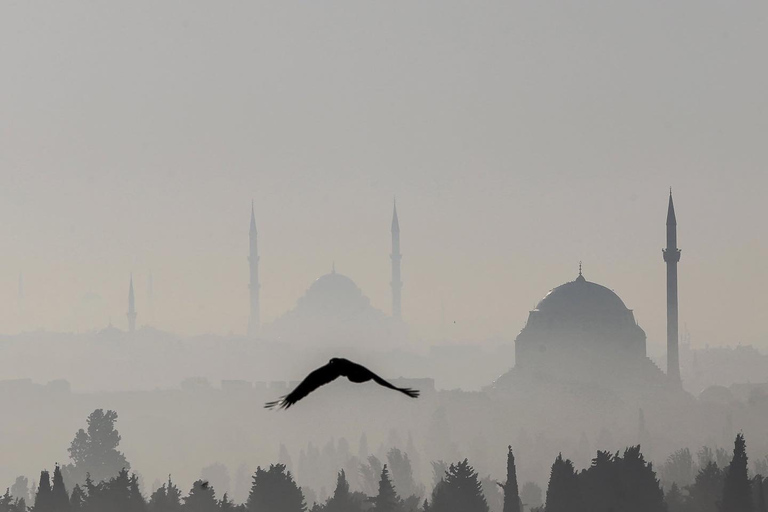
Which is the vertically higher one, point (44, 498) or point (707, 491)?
point (707, 491)

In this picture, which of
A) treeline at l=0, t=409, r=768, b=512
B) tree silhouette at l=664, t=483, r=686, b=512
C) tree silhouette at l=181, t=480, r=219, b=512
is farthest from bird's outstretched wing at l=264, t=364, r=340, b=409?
tree silhouette at l=664, t=483, r=686, b=512

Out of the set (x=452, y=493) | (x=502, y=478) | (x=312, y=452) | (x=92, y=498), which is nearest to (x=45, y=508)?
(x=92, y=498)

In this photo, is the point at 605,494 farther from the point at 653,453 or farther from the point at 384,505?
the point at 653,453

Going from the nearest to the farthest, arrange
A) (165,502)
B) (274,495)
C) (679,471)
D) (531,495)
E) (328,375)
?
(328,375) → (165,502) → (274,495) → (531,495) → (679,471)

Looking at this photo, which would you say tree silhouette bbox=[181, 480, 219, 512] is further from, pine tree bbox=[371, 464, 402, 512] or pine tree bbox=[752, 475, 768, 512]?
pine tree bbox=[752, 475, 768, 512]

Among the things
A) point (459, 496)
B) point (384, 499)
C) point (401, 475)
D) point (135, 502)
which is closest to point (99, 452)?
point (401, 475)

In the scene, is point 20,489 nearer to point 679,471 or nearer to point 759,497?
point 679,471

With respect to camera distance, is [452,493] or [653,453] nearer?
[452,493]
